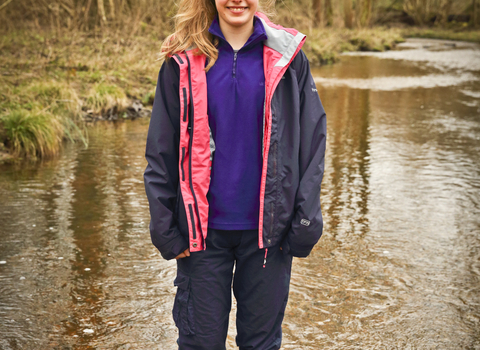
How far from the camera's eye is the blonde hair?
2.28 metres

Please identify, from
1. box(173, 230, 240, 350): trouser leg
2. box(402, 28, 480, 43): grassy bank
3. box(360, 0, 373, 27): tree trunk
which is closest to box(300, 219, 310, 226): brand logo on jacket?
box(173, 230, 240, 350): trouser leg

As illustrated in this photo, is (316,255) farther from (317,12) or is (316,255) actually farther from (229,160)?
(317,12)

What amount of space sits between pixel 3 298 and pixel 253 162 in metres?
2.43

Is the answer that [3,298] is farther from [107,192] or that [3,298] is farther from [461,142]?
[461,142]

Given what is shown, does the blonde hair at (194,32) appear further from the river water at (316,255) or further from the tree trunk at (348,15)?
the tree trunk at (348,15)

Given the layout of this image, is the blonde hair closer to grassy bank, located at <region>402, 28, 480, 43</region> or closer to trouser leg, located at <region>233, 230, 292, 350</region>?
trouser leg, located at <region>233, 230, 292, 350</region>

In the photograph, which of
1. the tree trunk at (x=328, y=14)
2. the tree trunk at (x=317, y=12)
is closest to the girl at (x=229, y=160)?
the tree trunk at (x=317, y=12)

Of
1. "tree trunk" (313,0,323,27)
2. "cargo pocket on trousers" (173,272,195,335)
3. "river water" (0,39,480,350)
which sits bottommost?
"river water" (0,39,480,350)

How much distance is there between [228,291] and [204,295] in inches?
5.2

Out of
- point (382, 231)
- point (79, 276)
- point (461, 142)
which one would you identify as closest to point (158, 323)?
point (79, 276)

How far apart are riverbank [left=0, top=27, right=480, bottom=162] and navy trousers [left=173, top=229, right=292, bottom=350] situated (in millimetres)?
5966

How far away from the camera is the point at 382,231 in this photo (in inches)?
200

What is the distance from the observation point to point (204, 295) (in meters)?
2.30

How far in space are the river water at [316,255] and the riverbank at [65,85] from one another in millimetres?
509
